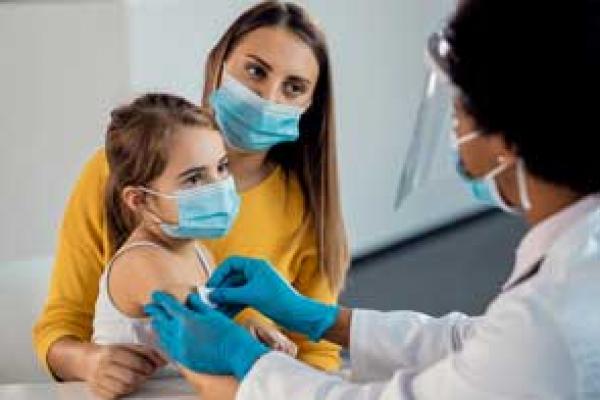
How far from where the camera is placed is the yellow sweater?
51.4 inches

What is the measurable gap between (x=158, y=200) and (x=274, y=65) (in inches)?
8.5

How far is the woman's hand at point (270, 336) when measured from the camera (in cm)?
125

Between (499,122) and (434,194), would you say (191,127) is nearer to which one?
(499,122)

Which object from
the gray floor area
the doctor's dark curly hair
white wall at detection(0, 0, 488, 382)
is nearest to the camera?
the doctor's dark curly hair

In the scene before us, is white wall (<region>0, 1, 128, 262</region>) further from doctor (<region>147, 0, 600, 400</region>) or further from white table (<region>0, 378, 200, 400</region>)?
doctor (<region>147, 0, 600, 400</region>)

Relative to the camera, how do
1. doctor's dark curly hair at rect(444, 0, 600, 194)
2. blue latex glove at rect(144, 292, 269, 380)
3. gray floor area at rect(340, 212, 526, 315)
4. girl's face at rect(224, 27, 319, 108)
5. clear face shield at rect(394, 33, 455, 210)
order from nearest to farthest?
doctor's dark curly hair at rect(444, 0, 600, 194) < clear face shield at rect(394, 33, 455, 210) < blue latex glove at rect(144, 292, 269, 380) < girl's face at rect(224, 27, 319, 108) < gray floor area at rect(340, 212, 526, 315)

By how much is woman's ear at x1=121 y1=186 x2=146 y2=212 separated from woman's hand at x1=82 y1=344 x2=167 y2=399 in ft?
0.53

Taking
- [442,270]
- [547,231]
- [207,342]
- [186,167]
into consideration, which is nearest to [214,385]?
[207,342]

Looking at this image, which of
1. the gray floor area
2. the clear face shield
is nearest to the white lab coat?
the clear face shield

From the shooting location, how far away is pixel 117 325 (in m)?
1.23

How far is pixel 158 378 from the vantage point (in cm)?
126

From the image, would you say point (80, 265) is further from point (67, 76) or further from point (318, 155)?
point (67, 76)

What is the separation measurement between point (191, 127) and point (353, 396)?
0.39 metres

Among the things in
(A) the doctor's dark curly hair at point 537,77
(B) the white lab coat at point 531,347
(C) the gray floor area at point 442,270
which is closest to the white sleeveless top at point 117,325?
Answer: (B) the white lab coat at point 531,347
